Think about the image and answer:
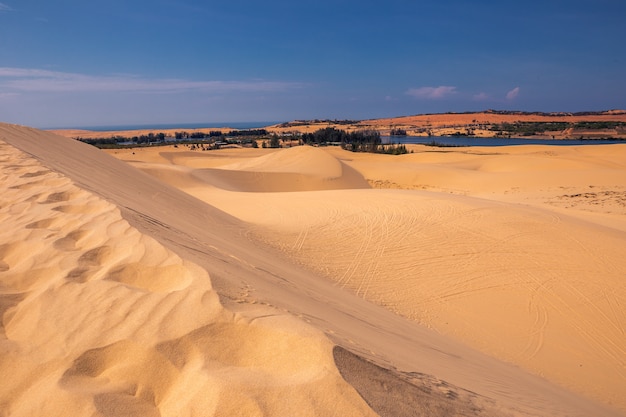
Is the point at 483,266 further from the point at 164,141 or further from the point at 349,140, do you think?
the point at 164,141

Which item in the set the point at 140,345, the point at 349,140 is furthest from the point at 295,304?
the point at 349,140

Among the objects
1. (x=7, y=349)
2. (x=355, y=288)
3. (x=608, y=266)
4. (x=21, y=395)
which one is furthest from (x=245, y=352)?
(x=608, y=266)

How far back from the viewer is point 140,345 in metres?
1.84

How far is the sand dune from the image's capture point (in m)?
5.17

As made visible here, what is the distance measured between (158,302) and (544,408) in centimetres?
274

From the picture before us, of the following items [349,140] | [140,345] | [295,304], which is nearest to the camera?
[140,345]

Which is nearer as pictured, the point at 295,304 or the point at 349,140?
the point at 295,304

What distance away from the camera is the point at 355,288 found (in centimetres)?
593

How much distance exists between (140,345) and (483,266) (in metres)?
6.62

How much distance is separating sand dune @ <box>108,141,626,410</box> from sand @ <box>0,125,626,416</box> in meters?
0.04

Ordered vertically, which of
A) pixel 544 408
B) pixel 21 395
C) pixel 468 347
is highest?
pixel 21 395

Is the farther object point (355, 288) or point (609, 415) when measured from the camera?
point (355, 288)

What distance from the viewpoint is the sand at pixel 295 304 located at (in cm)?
170

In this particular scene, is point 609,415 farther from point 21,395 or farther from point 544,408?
point 21,395
